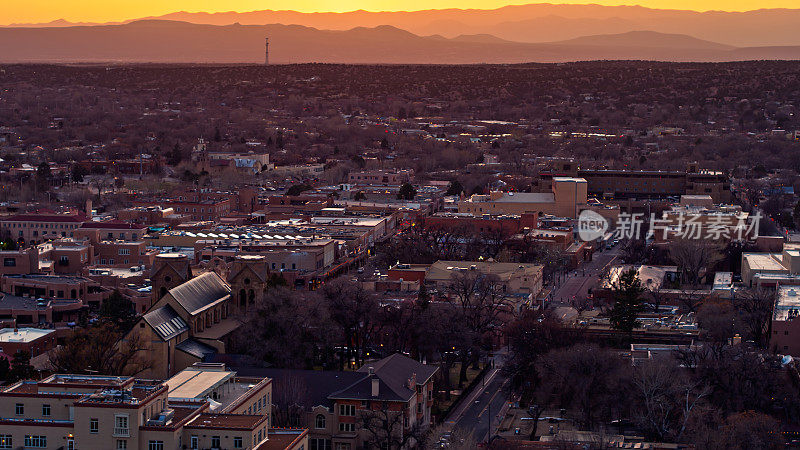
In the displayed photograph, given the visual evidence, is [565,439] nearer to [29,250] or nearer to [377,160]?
[29,250]

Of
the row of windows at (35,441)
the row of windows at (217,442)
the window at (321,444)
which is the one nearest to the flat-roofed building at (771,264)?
the window at (321,444)


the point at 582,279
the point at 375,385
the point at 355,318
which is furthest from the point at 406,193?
the point at 375,385

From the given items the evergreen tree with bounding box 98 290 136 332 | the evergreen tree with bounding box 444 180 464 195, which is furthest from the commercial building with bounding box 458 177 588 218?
the evergreen tree with bounding box 98 290 136 332

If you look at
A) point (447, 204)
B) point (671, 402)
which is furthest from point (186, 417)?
point (447, 204)

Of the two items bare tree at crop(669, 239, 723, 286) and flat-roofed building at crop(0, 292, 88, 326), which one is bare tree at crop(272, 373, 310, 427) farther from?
bare tree at crop(669, 239, 723, 286)

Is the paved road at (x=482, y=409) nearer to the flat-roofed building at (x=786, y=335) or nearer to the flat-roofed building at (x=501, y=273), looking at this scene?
the flat-roofed building at (x=786, y=335)
